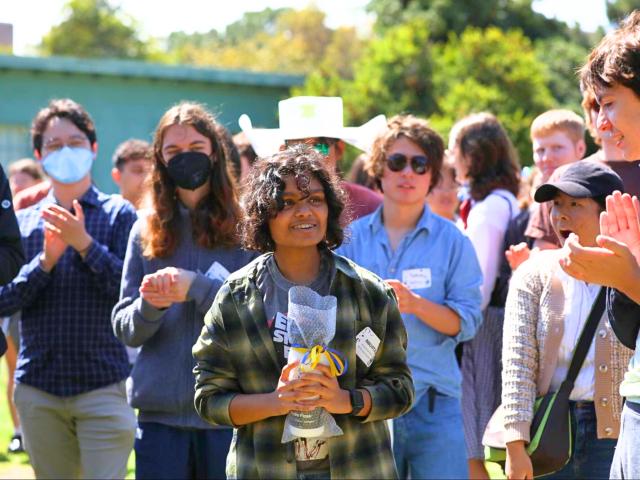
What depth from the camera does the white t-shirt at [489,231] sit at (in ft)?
19.4

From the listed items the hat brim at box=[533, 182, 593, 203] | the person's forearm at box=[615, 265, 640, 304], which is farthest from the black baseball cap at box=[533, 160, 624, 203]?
the person's forearm at box=[615, 265, 640, 304]

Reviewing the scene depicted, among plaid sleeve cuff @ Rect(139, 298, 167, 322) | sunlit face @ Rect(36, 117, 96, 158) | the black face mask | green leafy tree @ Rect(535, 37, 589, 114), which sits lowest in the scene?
plaid sleeve cuff @ Rect(139, 298, 167, 322)

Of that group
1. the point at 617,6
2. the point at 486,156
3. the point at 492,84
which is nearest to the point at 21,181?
the point at 486,156

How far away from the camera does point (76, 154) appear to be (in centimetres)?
562

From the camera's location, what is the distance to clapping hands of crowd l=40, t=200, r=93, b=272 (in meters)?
5.06

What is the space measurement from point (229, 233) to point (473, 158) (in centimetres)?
217

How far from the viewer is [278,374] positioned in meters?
3.45

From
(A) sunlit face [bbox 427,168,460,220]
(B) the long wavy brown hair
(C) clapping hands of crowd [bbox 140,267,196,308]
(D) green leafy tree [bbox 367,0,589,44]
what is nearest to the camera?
(C) clapping hands of crowd [bbox 140,267,196,308]

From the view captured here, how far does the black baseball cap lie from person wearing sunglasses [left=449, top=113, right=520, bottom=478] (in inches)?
64.1

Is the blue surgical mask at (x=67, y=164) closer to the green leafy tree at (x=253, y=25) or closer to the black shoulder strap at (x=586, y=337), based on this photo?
the black shoulder strap at (x=586, y=337)

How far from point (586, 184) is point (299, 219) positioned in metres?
1.30

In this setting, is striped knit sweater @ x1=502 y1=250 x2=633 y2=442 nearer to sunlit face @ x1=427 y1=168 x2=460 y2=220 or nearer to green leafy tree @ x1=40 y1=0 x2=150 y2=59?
sunlit face @ x1=427 y1=168 x2=460 y2=220

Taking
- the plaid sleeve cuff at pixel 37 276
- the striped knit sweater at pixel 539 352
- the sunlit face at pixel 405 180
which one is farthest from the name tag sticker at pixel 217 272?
the striped knit sweater at pixel 539 352

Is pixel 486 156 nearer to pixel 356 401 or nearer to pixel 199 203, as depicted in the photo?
pixel 199 203
